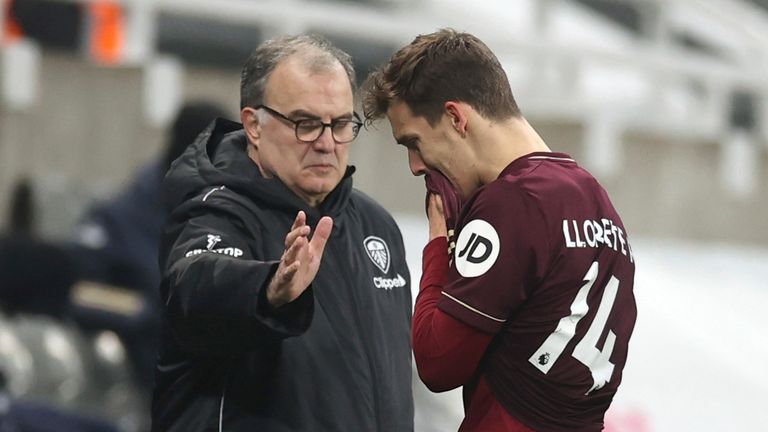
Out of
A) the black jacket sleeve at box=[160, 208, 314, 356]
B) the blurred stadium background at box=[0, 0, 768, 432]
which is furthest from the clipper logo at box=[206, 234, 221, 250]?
the blurred stadium background at box=[0, 0, 768, 432]

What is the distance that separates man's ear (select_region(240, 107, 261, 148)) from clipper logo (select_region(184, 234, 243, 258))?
0.97ft

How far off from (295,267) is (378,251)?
621mm

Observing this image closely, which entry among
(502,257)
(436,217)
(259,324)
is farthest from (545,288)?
(259,324)

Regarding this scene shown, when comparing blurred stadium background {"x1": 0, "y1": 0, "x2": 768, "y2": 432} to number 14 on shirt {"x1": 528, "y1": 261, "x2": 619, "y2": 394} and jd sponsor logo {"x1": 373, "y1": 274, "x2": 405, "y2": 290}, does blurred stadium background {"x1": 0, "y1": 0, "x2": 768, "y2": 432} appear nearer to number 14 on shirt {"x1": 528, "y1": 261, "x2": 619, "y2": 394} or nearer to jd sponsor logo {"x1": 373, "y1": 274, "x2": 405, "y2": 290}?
jd sponsor logo {"x1": 373, "y1": 274, "x2": 405, "y2": 290}

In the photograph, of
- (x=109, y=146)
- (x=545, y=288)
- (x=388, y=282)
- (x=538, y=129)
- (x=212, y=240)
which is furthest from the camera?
(x=538, y=129)

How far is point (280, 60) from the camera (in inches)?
134

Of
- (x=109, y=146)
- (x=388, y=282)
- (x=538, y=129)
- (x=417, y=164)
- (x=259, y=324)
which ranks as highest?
(x=417, y=164)

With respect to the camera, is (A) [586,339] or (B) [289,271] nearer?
(B) [289,271]

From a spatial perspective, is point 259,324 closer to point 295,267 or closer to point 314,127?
point 295,267

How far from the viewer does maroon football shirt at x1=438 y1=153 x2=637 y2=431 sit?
3053 millimetres

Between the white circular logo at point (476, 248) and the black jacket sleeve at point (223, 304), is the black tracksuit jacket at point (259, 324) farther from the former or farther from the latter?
the white circular logo at point (476, 248)

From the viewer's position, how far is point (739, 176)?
8.66 m

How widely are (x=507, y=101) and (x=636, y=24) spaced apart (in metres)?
8.36

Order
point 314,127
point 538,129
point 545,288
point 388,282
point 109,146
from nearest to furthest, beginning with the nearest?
1. point 545,288
2. point 314,127
3. point 388,282
4. point 109,146
5. point 538,129
